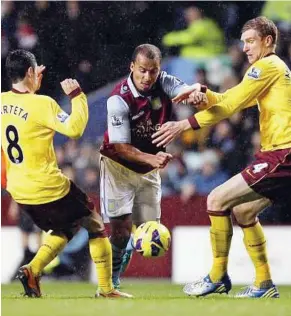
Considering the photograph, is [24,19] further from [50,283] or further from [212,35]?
[50,283]

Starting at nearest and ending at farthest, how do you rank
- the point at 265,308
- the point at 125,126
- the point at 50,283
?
the point at 265,308 → the point at 125,126 → the point at 50,283

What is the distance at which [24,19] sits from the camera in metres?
8.54

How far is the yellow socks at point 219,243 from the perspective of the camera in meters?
5.34

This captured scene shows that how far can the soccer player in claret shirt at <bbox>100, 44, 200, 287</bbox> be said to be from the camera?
5.72 m

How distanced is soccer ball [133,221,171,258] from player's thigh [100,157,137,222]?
529 millimetres

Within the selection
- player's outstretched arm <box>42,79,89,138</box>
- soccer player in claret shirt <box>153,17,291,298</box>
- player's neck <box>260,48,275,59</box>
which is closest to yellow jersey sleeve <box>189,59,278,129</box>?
soccer player in claret shirt <box>153,17,291,298</box>

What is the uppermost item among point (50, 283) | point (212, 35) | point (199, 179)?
point (212, 35)

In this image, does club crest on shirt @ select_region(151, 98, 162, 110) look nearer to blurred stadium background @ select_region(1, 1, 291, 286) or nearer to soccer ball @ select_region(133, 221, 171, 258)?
soccer ball @ select_region(133, 221, 171, 258)

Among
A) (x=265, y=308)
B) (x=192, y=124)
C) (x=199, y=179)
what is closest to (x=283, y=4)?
(x=199, y=179)

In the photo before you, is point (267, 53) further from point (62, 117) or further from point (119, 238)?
point (119, 238)

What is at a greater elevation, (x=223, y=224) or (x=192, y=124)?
(x=192, y=124)

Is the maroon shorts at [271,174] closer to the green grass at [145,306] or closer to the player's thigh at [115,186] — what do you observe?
the green grass at [145,306]

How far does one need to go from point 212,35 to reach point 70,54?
3.97 feet

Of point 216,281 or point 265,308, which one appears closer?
point 265,308
